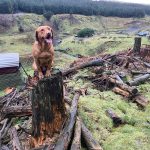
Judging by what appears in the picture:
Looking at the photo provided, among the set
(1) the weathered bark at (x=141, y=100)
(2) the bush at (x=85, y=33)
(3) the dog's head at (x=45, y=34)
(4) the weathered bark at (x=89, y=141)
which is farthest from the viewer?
(2) the bush at (x=85, y=33)

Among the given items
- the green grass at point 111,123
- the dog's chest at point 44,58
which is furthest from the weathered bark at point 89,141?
the dog's chest at point 44,58

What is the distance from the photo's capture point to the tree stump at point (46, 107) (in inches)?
285

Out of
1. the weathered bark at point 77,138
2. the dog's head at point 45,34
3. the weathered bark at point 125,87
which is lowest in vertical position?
the weathered bark at point 125,87

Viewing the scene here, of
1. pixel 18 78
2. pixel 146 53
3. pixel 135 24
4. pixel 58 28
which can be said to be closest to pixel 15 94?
pixel 146 53

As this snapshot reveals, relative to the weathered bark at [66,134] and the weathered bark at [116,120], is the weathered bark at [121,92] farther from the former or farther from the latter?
the weathered bark at [66,134]

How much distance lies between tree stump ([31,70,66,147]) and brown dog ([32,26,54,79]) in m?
0.30

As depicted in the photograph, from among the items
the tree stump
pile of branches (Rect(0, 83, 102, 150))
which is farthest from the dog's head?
pile of branches (Rect(0, 83, 102, 150))

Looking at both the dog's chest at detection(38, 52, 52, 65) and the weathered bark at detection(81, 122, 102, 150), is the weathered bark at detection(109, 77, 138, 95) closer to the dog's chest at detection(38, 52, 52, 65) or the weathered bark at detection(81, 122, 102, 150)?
the weathered bark at detection(81, 122, 102, 150)

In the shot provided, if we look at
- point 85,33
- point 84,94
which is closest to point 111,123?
point 84,94

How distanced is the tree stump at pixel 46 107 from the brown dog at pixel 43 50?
300mm

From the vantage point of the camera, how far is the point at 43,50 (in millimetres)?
7426

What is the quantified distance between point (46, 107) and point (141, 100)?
518 centimetres

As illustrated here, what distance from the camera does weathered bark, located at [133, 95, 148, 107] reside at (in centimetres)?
1136

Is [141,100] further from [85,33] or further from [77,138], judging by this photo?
[85,33]
